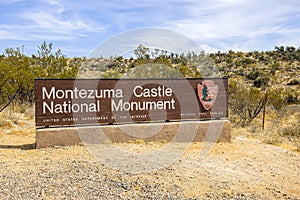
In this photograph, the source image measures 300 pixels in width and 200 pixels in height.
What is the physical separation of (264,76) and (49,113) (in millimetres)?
25133

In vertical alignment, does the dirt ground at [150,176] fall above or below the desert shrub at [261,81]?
below

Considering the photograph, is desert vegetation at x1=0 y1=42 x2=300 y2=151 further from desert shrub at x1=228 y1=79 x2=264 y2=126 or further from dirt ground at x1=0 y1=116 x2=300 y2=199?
dirt ground at x1=0 y1=116 x2=300 y2=199

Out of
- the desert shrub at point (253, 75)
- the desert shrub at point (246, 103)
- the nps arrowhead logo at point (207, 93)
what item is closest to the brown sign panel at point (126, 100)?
the nps arrowhead logo at point (207, 93)

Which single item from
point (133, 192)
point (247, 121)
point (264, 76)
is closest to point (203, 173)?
point (133, 192)

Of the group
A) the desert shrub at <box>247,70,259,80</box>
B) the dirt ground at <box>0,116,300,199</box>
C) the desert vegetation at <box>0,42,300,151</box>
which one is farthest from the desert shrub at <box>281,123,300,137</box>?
the desert shrub at <box>247,70,259,80</box>

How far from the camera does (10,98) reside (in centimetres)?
1420

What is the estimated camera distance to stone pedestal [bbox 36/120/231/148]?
7.77 m

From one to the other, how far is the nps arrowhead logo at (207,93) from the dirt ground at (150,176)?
1.69 metres

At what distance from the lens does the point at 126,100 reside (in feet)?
27.9

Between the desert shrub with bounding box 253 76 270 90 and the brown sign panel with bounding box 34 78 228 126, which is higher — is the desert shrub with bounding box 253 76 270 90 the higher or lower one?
the higher one

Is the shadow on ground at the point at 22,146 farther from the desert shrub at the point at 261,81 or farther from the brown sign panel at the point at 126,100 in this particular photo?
the desert shrub at the point at 261,81

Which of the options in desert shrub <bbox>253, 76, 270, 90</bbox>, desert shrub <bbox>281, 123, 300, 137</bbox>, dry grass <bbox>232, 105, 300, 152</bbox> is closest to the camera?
dry grass <bbox>232, 105, 300, 152</bbox>

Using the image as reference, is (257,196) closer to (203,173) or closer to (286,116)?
(203,173)

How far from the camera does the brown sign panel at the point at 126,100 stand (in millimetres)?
7902
